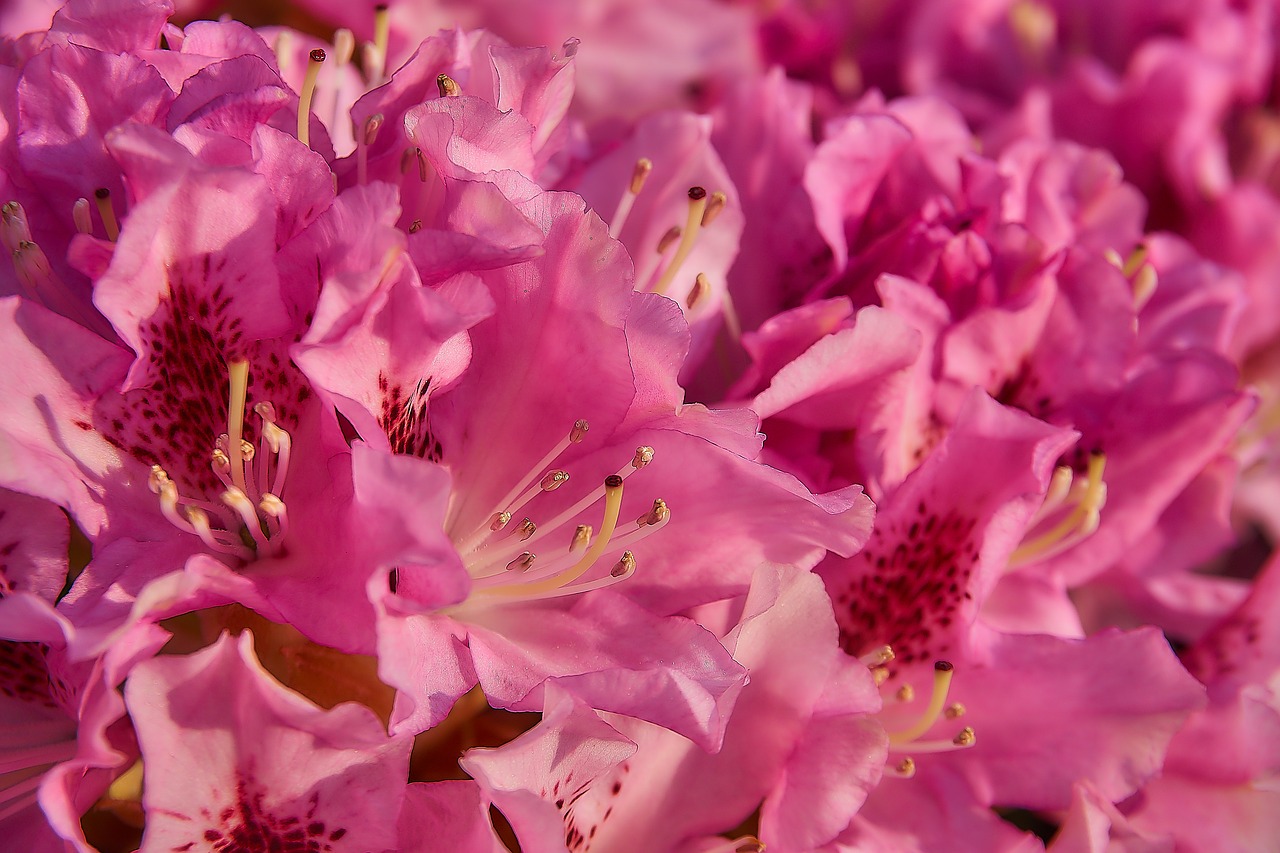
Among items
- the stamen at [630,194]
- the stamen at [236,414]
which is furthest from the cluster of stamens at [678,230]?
the stamen at [236,414]

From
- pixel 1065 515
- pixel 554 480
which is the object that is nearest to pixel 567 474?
pixel 554 480

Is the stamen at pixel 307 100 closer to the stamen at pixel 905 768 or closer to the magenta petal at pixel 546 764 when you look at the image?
the magenta petal at pixel 546 764

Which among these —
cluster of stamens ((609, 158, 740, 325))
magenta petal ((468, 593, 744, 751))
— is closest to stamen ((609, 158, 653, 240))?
cluster of stamens ((609, 158, 740, 325))

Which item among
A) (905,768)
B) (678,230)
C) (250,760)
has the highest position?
(678,230)

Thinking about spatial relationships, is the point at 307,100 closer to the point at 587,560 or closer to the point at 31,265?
the point at 31,265

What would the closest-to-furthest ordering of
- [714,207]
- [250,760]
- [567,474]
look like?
[250,760], [567,474], [714,207]

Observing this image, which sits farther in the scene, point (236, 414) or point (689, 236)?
point (689, 236)

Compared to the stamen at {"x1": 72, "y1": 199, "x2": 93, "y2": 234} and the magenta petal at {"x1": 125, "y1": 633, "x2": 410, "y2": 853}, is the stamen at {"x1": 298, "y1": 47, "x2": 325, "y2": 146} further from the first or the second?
the magenta petal at {"x1": 125, "y1": 633, "x2": 410, "y2": 853}
